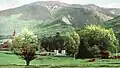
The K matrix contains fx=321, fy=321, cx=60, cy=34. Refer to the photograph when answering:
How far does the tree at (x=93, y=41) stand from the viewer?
28.6 metres

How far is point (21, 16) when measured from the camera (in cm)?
8981

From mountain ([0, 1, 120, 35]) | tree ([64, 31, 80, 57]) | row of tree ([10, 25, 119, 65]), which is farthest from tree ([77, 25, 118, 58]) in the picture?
mountain ([0, 1, 120, 35])

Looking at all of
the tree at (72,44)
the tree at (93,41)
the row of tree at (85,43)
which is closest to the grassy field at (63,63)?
the row of tree at (85,43)

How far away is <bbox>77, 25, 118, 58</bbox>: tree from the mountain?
49442 millimetres

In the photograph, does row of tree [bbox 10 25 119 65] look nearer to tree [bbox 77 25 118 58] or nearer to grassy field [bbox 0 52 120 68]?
tree [bbox 77 25 118 58]

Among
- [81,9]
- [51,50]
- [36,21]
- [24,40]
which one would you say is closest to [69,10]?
[81,9]

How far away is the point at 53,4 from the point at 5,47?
224ft

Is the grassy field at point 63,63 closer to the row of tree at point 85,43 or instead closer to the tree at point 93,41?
the row of tree at point 85,43

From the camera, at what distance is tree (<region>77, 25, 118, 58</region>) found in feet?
94.0

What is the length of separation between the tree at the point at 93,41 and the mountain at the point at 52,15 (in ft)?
162

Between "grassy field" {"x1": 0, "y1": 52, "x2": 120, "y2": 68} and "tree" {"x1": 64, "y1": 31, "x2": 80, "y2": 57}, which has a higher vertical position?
"tree" {"x1": 64, "y1": 31, "x2": 80, "y2": 57}

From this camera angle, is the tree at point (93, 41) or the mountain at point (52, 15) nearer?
the tree at point (93, 41)

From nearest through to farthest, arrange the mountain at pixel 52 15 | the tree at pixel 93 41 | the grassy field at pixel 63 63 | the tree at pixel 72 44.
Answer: the grassy field at pixel 63 63, the tree at pixel 93 41, the tree at pixel 72 44, the mountain at pixel 52 15

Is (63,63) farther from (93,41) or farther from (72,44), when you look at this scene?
(93,41)
